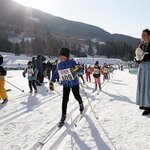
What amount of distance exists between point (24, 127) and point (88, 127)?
148cm

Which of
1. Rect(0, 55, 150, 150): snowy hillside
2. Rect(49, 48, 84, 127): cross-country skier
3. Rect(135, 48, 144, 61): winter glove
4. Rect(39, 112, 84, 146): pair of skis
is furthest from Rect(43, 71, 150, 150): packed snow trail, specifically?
Rect(135, 48, 144, 61): winter glove

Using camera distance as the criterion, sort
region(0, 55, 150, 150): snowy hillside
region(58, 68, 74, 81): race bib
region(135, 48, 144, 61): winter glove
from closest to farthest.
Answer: region(0, 55, 150, 150): snowy hillside < region(58, 68, 74, 81): race bib < region(135, 48, 144, 61): winter glove

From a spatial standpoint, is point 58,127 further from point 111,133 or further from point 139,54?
point 139,54

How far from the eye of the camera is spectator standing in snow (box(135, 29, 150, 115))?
7.29 meters

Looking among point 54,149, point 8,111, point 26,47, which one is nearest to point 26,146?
point 54,149

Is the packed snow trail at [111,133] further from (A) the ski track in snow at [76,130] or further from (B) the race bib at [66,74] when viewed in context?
(B) the race bib at [66,74]

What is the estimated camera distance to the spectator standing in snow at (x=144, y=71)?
7289 mm

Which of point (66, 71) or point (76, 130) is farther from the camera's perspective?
point (66, 71)

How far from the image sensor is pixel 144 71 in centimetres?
735

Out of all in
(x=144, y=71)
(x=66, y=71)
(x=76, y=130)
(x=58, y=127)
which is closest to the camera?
(x=76, y=130)

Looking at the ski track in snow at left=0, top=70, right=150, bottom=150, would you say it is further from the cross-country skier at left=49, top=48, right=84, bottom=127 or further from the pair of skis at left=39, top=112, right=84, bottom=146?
the cross-country skier at left=49, top=48, right=84, bottom=127

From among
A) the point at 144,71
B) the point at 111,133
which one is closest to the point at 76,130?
the point at 111,133

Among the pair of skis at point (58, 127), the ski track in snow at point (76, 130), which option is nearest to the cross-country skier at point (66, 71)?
the pair of skis at point (58, 127)

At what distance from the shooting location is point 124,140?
17.3ft
